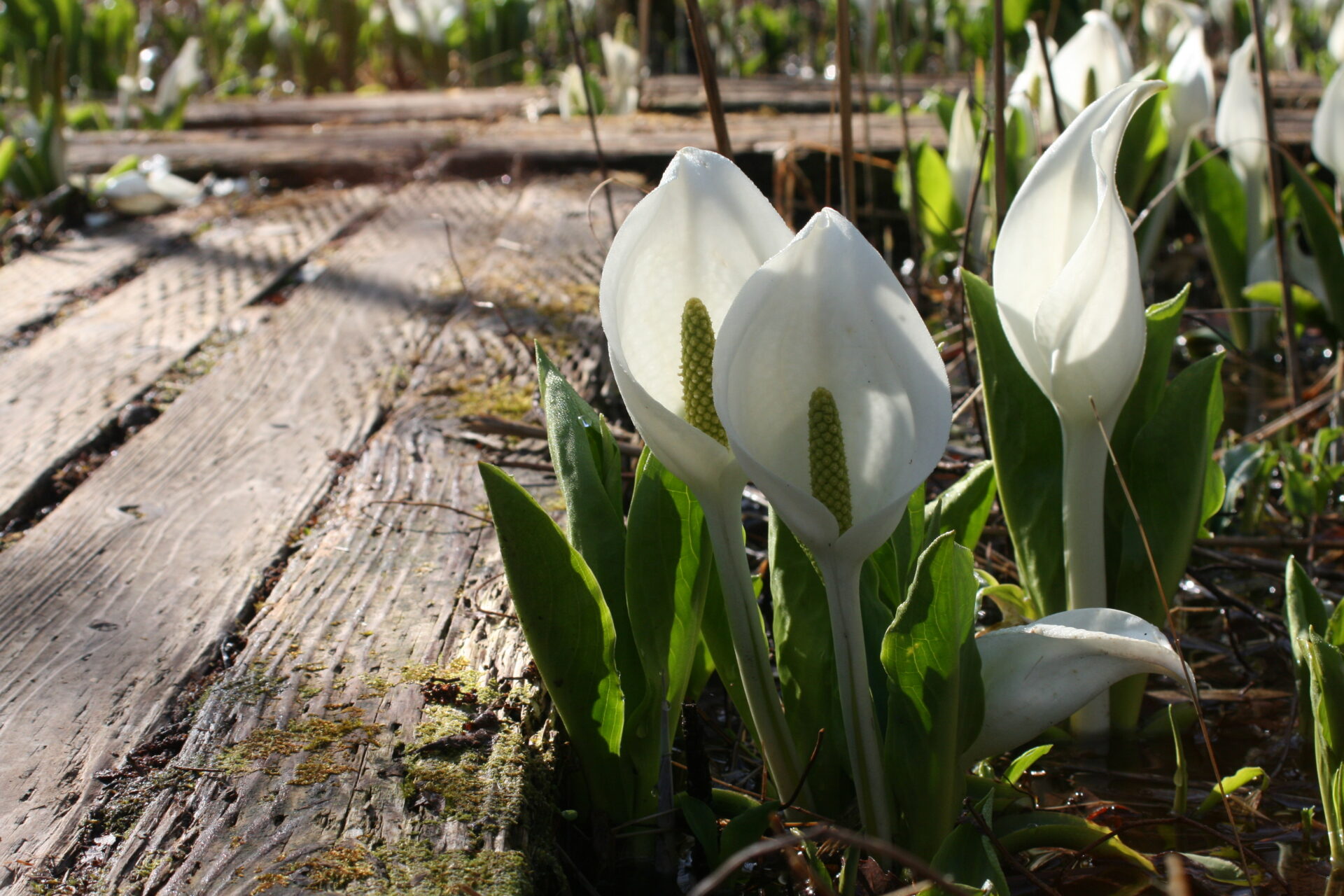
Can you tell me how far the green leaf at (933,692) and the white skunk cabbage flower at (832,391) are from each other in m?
0.06

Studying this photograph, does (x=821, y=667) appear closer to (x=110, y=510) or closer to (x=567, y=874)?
(x=567, y=874)

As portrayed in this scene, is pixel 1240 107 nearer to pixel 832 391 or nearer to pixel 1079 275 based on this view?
pixel 1079 275

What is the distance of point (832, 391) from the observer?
71 cm

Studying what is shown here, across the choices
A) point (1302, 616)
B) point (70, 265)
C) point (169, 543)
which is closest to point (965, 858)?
point (1302, 616)

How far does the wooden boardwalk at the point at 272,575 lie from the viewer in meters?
0.81

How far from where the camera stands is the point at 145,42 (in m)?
7.62

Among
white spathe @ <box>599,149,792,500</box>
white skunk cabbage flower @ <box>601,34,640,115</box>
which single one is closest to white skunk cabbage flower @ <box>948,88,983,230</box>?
white skunk cabbage flower @ <box>601,34,640,115</box>

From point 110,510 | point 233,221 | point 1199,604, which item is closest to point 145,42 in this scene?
point 233,221

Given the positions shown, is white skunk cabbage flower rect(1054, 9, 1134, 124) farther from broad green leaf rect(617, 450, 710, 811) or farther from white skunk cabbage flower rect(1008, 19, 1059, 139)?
broad green leaf rect(617, 450, 710, 811)

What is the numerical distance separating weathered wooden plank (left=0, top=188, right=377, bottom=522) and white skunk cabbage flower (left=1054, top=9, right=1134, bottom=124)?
1507 millimetres

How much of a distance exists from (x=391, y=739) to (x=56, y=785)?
0.24 m

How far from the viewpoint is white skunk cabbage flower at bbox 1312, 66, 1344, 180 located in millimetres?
1674

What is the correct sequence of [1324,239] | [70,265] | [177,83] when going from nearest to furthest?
[1324,239]
[70,265]
[177,83]

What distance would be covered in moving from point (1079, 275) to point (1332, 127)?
116cm
